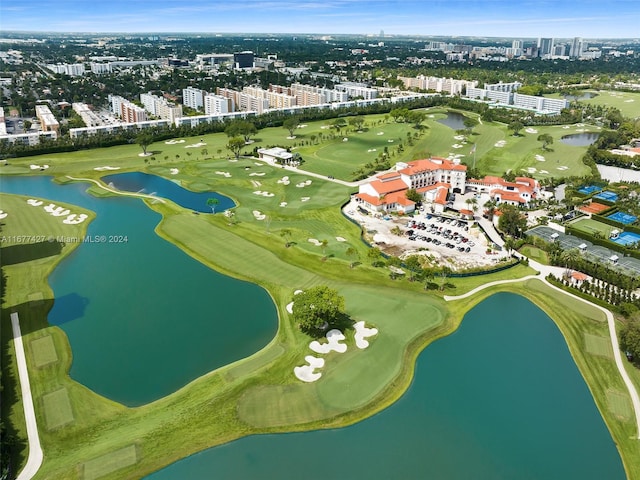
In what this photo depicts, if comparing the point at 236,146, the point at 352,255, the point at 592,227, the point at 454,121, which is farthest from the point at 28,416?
the point at 454,121

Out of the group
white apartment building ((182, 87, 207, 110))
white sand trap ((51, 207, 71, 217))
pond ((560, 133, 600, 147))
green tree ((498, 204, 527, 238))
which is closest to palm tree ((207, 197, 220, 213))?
white sand trap ((51, 207, 71, 217))

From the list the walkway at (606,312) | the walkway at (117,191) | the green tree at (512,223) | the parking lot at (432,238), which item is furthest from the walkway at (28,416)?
the green tree at (512,223)

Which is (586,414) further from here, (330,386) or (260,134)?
(260,134)

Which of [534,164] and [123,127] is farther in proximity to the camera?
[123,127]

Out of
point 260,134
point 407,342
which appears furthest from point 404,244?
point 260,134

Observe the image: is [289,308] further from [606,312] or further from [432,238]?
[606,312]

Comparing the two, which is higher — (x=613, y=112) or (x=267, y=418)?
(x=613, y=112)

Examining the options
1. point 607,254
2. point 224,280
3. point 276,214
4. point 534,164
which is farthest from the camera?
point 534,164
